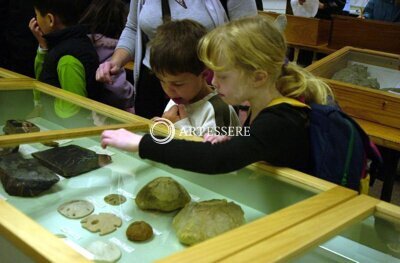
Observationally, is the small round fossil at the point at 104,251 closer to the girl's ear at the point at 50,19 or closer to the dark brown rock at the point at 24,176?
the dark brown rock at the point at 24,176

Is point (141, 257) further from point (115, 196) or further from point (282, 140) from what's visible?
point (282, 140)

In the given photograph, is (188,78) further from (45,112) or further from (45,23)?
(45,23)

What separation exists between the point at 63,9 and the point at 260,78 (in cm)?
136

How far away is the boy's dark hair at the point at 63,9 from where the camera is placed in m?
2.14

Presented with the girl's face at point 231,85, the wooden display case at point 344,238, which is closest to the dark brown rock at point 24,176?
the girl's face at point 231,85

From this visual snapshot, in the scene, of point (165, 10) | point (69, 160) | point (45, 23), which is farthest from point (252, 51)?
point (45, 23)

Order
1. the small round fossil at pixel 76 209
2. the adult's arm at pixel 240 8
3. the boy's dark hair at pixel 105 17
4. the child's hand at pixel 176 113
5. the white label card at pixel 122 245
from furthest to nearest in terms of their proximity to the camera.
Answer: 1. the boy's dark hair at pixel 105 17
2. the adult's arm at pixel 240 8
3. the child's hand at pixel 176 113
4. the small round fossil at pixel 76 209
5. the white label card at pixel 122 245

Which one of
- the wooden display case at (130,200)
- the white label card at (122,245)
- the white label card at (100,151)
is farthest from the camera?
the white label card at (100,151)

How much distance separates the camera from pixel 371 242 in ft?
3.12

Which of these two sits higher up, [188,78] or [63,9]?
[63,9]

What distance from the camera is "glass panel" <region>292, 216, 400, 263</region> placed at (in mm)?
922

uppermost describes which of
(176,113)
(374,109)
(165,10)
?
(165,10)

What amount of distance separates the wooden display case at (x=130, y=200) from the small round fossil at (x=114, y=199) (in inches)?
0.8

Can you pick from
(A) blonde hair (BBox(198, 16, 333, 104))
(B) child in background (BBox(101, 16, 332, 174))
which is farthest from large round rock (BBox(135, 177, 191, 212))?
(A) blonde hair (BBox(198, 16, 333, 104))
